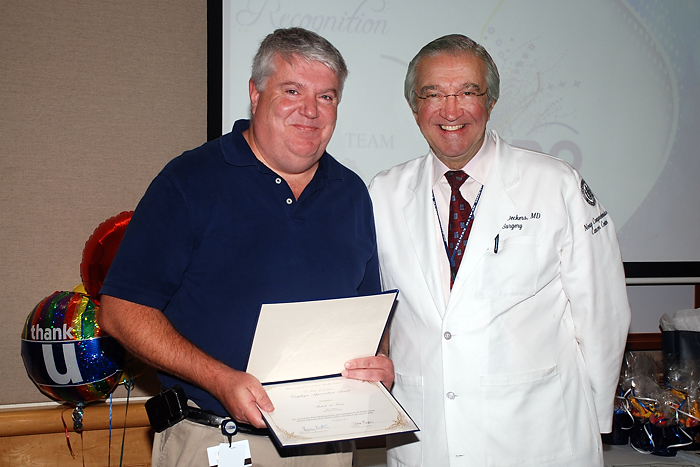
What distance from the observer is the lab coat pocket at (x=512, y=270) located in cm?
165

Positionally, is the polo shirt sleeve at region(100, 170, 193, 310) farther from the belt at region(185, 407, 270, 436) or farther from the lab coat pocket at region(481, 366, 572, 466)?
the lab coat pocket at region(481, 366, 572, 466)

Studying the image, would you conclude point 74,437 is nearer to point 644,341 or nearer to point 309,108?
point 309,108

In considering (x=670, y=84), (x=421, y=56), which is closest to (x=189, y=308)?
(x=421, y=56)

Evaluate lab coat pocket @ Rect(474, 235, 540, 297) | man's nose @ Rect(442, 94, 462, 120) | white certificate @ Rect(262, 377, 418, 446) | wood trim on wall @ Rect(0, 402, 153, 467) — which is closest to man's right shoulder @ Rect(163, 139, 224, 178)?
white certificate @ Rect(262, 377, 418, 446)

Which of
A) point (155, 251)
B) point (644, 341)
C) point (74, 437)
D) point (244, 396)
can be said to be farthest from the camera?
point (644, 341)

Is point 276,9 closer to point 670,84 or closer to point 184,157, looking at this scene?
point 184,157

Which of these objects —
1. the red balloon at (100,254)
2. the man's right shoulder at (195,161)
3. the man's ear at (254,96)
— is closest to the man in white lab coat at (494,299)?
the man's ear at (254,96)

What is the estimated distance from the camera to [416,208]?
1.79m

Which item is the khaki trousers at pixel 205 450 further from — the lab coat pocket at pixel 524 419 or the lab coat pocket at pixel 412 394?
the lab coat pocket at pixel 524 419

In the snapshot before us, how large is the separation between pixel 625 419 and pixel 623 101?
5.17ft

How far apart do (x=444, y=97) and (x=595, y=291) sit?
75cm

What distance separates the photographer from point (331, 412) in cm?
123

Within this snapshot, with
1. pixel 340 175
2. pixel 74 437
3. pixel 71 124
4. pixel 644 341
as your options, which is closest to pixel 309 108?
pixel 340 175

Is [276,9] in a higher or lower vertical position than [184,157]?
higher
